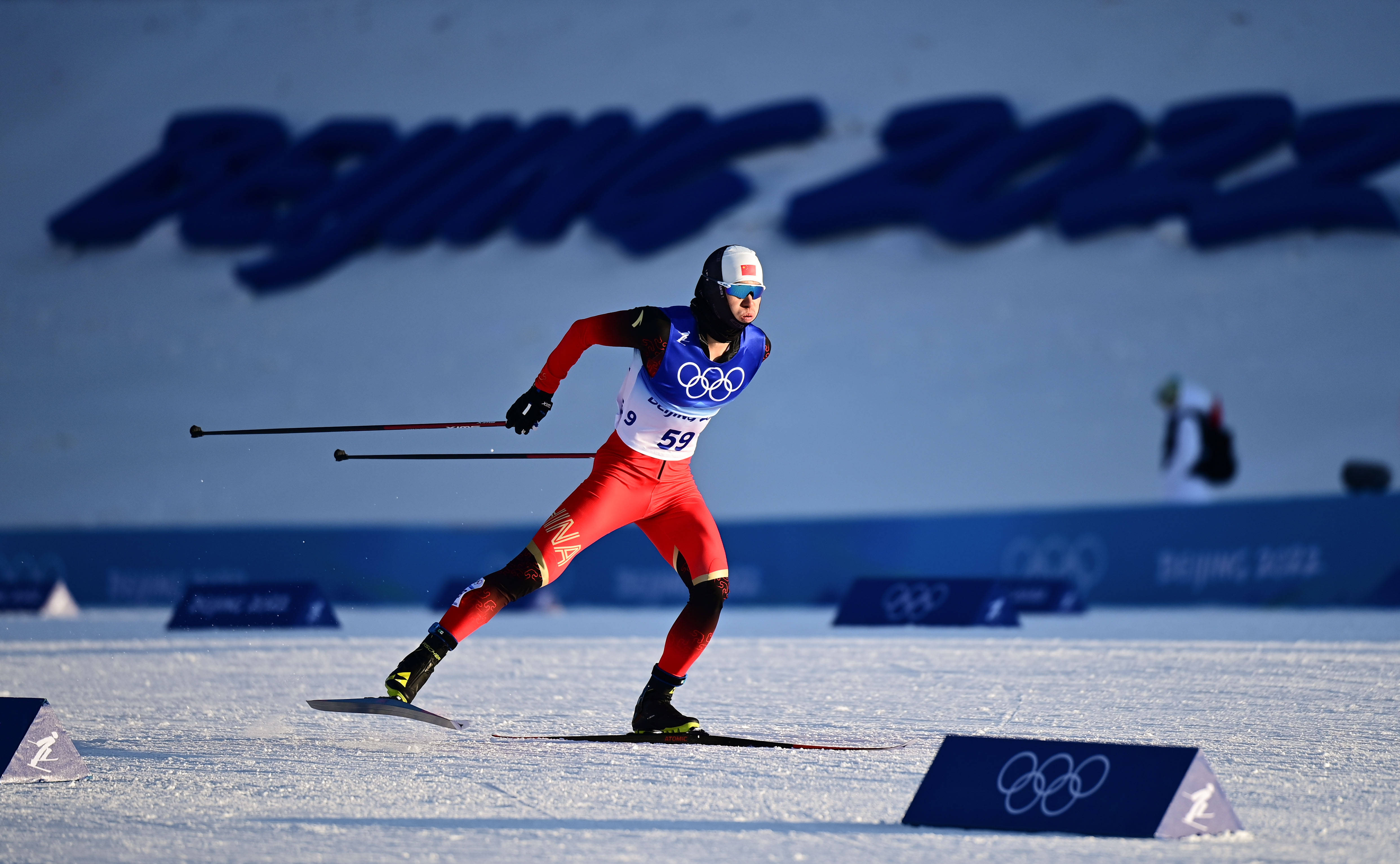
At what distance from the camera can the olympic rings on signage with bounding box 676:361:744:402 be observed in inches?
227

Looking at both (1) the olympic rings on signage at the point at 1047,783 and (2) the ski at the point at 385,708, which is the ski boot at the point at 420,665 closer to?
(2) the ski at the point at 385,708

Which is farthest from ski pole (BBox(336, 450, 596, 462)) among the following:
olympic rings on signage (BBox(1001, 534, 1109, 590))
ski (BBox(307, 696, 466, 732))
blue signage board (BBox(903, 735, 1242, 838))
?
olympic rings on signage (BBox(1001, 534, 1109, 590))

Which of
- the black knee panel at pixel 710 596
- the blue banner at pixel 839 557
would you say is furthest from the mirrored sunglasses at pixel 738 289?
the blue banner at pixel 839 557

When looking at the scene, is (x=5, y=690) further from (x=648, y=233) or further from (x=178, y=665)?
(x=648, y=233)

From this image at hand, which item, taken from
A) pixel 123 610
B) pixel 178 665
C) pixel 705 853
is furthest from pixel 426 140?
pixel 705 853

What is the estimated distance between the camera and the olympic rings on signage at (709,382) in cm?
576

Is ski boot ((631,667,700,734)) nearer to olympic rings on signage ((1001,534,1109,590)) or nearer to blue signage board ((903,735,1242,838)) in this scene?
blue signage board ((903,735,1242,838))

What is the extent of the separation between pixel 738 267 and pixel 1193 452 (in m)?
11.1

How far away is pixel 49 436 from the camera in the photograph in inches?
1153

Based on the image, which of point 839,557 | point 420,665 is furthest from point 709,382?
point 839,557

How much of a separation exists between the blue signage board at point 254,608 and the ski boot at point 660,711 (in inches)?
286

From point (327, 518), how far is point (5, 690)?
18513mm

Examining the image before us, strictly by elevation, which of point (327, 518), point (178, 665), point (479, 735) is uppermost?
point (479, 735)

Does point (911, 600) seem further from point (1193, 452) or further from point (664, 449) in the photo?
point (664, 449)
